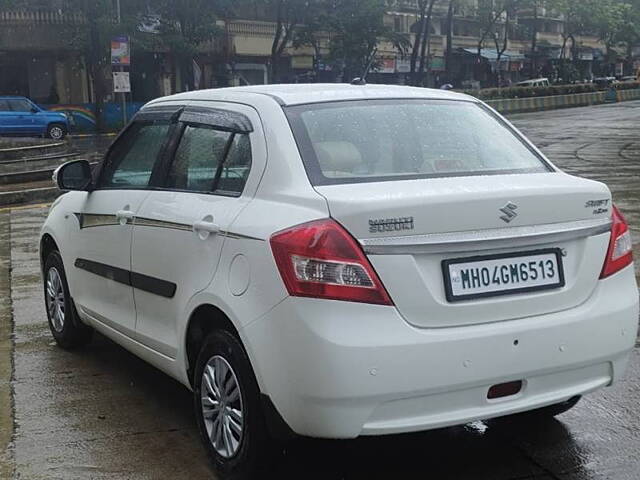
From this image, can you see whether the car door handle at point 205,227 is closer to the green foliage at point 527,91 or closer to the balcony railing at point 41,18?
the balcony railing at point 41,18

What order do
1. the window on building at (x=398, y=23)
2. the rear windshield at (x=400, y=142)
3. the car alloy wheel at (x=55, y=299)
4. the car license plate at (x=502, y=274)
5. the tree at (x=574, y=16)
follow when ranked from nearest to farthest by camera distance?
the car license plate at (x=502, y=274), the rear windshield at (x=400, y=142), the car alloy wheel at (x=55, y=299), the window on building at (x=398, y=23), the tree at (x=574, y=16)

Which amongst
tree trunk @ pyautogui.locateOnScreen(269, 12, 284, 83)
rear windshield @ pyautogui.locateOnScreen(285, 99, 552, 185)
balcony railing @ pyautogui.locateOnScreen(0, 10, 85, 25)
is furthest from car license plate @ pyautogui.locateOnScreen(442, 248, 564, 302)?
tree trunk @ pyautogui.locateOnScreen(269, 12, 284, 83)

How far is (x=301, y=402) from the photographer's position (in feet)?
11.1

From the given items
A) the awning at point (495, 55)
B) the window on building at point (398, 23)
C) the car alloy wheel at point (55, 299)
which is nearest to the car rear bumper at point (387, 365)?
the car alloy wheel at point (55, 299)

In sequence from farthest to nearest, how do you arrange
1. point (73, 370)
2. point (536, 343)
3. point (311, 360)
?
1. point (73, 370)
2. point (536, 343)
3. point (311, 360)

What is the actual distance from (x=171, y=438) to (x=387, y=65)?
53.8 metres

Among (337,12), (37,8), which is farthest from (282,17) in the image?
(37,8)

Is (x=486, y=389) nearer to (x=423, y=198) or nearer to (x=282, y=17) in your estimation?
(x=423, y=198)

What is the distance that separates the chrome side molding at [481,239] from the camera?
340 cm

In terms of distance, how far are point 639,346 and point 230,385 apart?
310cm

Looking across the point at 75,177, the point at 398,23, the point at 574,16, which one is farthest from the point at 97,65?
the point at 574,16

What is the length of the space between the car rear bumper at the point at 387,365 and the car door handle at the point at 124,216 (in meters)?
1.41

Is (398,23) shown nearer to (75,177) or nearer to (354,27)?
(354,27)

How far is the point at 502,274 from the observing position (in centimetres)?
357
